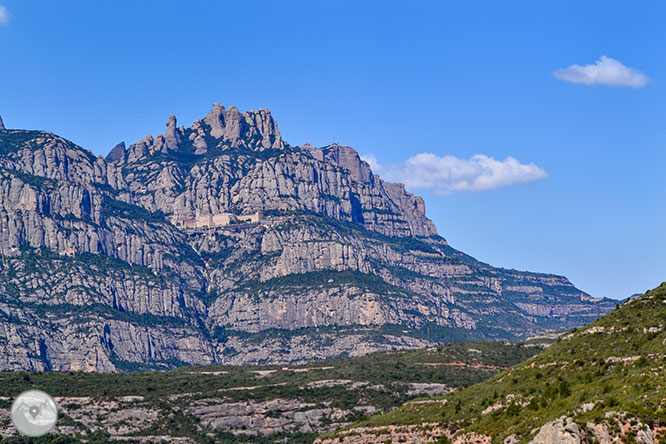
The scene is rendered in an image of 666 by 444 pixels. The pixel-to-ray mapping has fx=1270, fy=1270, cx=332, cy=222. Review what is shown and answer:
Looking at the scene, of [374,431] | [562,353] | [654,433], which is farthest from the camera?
[374,431]

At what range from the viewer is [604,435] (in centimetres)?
10356

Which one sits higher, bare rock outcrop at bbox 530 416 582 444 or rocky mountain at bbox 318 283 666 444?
rocky mountain at bbox 318 283 666 444

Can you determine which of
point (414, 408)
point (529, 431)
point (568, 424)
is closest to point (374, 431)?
point (414, 408)

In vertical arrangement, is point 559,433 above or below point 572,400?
below

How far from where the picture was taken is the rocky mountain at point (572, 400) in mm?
104625

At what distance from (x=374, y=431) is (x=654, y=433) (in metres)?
66.3

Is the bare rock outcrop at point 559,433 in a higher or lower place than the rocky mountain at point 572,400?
lower

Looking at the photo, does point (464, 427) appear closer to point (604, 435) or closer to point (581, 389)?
point (581, 389)

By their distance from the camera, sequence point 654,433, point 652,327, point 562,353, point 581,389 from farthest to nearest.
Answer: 1. point 562,353
2. point 652,327
3. point 581,389
4. point 654,433

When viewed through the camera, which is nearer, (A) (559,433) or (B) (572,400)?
(A) (559,433)

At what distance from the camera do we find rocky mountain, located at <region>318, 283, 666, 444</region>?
105 m

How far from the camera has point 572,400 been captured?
12038 centimetres

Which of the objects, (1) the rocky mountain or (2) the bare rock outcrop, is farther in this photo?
(1) the rocky mountain

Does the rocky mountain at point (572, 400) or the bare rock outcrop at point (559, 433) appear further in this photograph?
the rocky mountain at point (572, 400)
